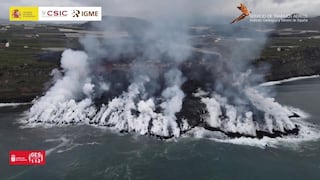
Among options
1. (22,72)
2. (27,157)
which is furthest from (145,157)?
(22,72)

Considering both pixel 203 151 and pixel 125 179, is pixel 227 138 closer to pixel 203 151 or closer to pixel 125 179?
pixel 203 151

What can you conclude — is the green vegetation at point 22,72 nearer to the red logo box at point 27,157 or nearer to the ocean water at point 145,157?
the ocean water at point 145,157

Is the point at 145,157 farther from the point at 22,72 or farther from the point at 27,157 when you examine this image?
the point at 22,72

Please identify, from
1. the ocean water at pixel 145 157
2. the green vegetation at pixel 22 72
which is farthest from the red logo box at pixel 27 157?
the green vegetation at pixel 22 72

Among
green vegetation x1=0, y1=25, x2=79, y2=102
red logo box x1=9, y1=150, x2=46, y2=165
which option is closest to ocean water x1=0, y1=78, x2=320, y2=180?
red logo box x1=9, y1=150, x2=46, y2=165

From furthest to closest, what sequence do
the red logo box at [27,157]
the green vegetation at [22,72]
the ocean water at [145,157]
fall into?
1. the green vegetation at [22,72]
2. the red logo box at [27,157]
3. the ocean water at [145,157]

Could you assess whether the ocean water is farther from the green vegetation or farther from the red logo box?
the green vegetation
